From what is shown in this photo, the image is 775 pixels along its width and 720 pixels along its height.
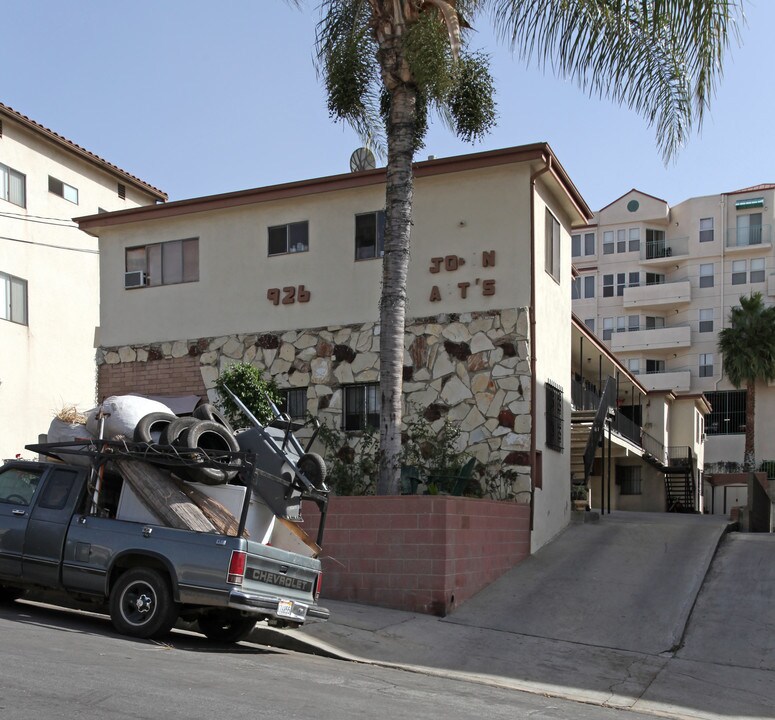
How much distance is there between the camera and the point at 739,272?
55.8m

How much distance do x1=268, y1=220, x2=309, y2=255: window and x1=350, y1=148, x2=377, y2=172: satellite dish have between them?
1.59 metres

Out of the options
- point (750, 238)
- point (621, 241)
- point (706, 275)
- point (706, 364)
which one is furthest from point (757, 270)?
point (621, 241)

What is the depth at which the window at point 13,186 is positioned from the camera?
101 feet

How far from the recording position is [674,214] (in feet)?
192

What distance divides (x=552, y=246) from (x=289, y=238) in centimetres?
499

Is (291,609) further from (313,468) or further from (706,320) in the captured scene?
(706,320)

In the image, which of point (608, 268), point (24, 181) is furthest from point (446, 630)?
point (608, 268)

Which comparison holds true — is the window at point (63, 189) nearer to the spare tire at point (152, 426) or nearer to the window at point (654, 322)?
the spare tire at point (152, 426)

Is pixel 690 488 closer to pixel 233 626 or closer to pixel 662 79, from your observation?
pixel 662 79

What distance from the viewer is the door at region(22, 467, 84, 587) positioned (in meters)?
10.6

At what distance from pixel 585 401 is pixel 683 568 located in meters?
11.6

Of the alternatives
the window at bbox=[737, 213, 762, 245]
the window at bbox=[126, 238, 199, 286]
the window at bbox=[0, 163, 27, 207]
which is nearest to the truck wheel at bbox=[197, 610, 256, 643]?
the window at bbox=[126, 238, 199, 286]

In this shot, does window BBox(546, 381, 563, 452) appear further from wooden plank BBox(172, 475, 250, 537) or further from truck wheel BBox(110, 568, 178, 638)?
truck wheel BBox(110, 568, 178, 638)

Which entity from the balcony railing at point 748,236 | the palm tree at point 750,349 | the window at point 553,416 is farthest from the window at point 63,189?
the balcony railing at point 748,236
